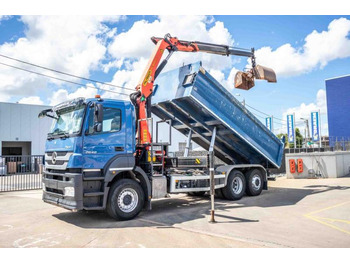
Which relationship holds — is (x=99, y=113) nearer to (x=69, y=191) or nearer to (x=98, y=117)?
(x=98, y=117)

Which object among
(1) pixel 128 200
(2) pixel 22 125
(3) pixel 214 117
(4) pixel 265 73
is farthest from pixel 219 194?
(2) pixel 22 125

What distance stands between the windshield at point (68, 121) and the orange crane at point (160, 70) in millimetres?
1649

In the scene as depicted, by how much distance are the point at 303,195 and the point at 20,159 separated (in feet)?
41.6

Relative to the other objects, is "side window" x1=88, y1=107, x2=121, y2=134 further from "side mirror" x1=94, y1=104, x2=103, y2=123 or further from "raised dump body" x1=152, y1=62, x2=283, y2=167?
"raised dump body" x1=152, y1=62, x2=283, y2=167

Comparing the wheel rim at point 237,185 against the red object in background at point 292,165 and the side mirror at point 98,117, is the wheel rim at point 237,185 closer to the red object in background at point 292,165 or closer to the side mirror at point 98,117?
the side mirror at point 98,117

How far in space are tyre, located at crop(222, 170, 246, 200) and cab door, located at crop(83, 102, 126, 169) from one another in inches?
165

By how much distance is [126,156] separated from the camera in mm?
7703

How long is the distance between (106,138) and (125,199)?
5.07ft

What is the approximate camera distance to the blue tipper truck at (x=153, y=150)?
283 inches

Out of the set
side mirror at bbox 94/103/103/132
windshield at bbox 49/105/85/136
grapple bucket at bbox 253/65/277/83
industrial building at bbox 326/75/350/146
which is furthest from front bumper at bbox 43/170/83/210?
industrial building at bbox 326/75/350/146

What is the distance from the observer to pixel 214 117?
9633 mm

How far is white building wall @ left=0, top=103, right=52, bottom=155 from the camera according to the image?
27.5 m

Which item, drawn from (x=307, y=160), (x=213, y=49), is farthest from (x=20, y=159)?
(x=307, y=160)

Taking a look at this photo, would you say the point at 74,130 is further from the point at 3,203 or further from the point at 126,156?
the point at 3,203
